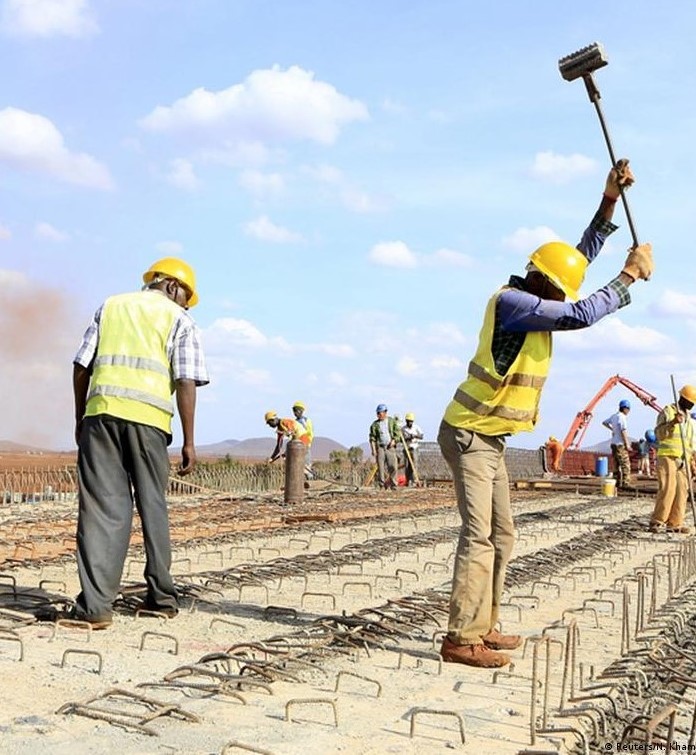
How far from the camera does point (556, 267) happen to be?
4.50 metres

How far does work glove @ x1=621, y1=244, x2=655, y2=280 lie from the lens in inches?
183

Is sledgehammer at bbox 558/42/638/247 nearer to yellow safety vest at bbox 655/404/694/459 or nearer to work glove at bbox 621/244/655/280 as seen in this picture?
work glove at bbox 621/244/655/280

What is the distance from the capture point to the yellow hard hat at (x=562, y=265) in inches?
177

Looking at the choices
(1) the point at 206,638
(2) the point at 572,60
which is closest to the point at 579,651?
(1) the point at 206,638

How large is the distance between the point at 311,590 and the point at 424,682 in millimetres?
2484

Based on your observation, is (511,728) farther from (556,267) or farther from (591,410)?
(591,410)

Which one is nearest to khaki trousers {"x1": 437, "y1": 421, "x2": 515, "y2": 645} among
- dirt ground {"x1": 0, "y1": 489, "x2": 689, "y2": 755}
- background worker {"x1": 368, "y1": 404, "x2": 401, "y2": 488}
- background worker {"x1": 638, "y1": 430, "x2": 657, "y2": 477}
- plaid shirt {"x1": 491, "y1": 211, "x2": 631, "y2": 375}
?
dirt ground {"x1": 0, "y1": 489, "x2": 689, "y2": 755}

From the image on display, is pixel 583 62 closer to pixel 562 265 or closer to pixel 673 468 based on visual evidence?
pixel 562 265

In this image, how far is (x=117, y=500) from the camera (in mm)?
5137

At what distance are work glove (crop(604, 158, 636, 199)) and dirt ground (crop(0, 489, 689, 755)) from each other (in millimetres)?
2129

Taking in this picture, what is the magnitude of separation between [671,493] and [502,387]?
24.6 ft

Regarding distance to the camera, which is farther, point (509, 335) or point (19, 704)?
point (509, 335)

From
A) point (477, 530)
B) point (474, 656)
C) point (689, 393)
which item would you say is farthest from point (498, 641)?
point (689, 393)

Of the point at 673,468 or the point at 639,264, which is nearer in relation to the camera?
the point at 639,264
